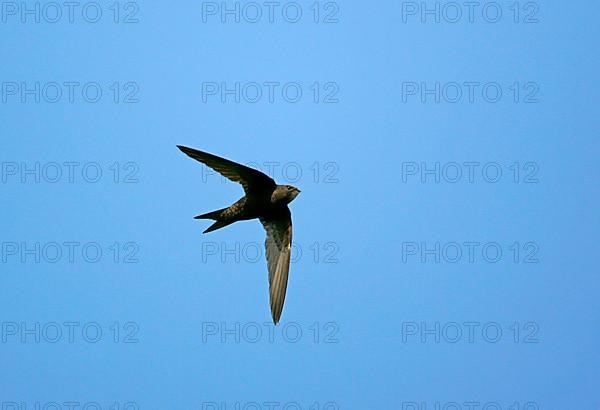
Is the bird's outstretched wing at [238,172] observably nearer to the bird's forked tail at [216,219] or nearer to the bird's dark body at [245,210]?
the bird's dark body at [245,210]

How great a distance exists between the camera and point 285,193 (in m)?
9.34

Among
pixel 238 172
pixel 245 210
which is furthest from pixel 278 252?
pixel 238 172

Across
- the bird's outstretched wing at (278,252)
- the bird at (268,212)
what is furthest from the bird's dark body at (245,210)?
the bird's outstretched wing at (278,252)

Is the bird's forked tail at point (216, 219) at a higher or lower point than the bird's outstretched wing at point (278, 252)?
higher

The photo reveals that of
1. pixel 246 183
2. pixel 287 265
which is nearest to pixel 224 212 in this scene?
pixel 246 183

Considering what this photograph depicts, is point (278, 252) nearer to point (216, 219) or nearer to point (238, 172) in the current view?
point (216, 219)

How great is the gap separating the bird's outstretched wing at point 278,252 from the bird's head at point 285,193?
0.32 m

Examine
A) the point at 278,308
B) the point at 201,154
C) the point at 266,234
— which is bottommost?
the point at 278,308

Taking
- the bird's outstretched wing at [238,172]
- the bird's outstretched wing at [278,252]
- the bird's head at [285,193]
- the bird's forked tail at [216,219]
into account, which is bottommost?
the bird's outstretched wing at [278,252]

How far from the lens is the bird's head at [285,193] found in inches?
368

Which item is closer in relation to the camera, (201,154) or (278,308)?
(201,154)

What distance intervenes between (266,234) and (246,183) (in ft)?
3.48

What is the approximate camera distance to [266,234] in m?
10.1

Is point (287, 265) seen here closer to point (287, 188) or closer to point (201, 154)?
point (287, 188)
